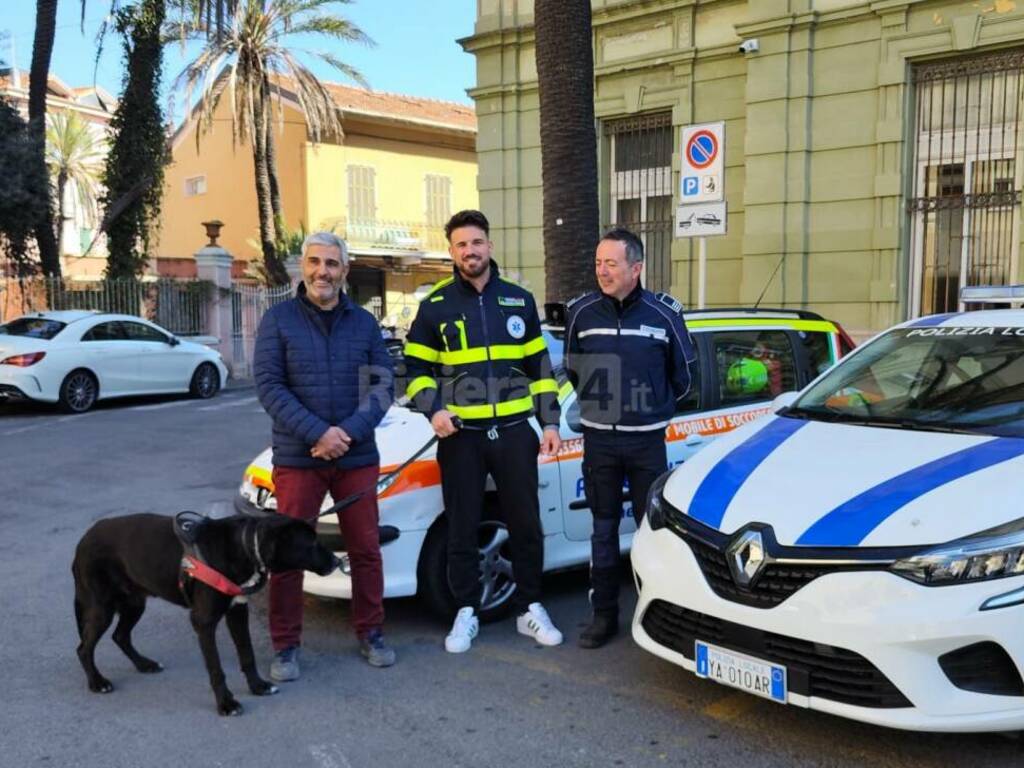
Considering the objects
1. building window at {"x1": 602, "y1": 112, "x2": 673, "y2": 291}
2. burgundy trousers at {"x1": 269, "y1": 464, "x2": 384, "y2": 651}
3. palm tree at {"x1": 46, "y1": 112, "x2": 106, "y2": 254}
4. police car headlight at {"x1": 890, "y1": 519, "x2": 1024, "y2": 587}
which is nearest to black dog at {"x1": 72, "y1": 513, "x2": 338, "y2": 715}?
burgundy trousers at {"x1": 269, "y1": 464, "x2": 384, "y2": 651}

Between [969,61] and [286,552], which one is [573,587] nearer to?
[286,552]

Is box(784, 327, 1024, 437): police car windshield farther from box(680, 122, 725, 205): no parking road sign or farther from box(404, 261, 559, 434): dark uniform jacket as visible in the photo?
box(680, 122, 725, 205): no parking road sign

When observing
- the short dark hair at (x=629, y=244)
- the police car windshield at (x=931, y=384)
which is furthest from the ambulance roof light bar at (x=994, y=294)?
the short dark hair at (x=629, y=244)

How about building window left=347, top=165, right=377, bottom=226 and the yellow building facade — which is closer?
the yellow building facade

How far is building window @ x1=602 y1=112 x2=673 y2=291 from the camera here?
1377 cm

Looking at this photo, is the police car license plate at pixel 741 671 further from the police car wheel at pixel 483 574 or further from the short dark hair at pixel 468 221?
the short dark hair at pixel 468 221

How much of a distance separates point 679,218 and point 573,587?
387 cm

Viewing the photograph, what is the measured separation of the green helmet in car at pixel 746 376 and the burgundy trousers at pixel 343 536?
90.3 inches

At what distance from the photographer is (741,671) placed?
10.4 feet

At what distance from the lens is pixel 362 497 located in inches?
157

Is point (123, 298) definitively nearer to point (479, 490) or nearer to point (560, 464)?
point (560, 464)

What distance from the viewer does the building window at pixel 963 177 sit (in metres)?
11.0

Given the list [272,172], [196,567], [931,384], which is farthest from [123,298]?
[931,384]

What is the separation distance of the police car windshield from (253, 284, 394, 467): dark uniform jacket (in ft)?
6.41
